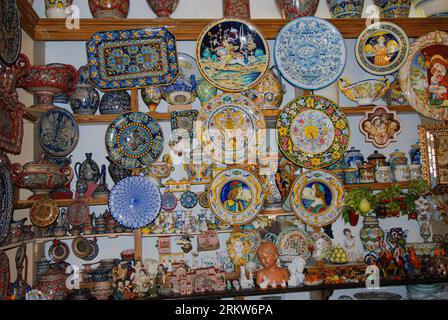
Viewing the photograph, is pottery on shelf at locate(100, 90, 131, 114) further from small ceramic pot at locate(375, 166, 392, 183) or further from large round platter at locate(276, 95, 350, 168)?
small ceramic pot at locate(375, 166, 392, 183)

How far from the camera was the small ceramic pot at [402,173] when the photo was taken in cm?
243

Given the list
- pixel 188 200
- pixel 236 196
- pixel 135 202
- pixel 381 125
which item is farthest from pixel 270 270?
pixel 381 125

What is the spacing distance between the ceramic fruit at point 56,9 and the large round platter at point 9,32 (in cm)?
42

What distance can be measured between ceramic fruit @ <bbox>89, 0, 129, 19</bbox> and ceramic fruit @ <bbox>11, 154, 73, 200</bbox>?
0.90m

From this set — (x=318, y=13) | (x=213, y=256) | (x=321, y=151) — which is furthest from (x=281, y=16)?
(x=213, y=256)

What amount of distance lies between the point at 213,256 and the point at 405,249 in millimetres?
1149

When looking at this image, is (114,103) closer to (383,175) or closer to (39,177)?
(39,177)

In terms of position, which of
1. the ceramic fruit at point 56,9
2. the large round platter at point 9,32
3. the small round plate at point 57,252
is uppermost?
the ceramic fruit at point 56,9

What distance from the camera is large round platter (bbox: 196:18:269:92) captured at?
7.66ft

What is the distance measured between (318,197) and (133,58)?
140 centimetres

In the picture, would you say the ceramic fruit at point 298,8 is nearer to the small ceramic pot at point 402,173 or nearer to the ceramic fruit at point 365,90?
the ceramic fruit at point 365,90

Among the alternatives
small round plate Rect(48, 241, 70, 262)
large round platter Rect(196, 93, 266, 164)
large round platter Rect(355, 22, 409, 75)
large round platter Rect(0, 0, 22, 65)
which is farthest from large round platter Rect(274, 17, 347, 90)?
small round plate Rect(48, 241, 70, 262)

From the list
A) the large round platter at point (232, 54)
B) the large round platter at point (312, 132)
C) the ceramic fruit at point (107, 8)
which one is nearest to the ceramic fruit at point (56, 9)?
the ceramic fruit at point (107, 8)

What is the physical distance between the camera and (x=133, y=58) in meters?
2.30
